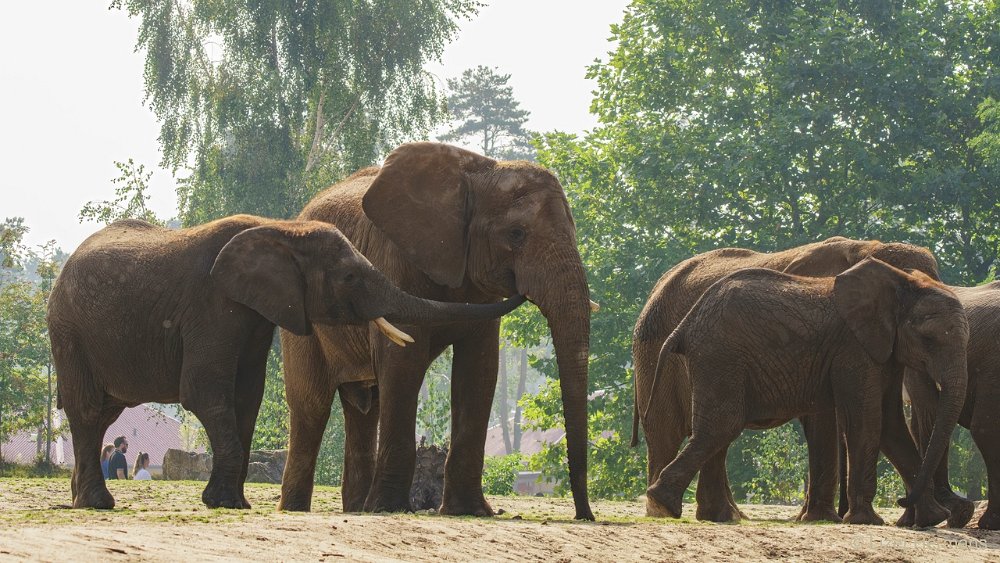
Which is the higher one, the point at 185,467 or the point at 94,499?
the point at 185,467

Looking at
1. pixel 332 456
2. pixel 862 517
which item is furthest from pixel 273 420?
pixel 862 517

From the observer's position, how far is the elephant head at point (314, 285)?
449 inches

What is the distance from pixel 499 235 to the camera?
11875 millimetres

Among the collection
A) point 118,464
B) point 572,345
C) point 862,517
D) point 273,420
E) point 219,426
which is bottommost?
point 862,517

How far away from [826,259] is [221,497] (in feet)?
25.0

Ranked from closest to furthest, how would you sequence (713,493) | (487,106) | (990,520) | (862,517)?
(862,517) < (990,520) < (713,493) < (487,106)

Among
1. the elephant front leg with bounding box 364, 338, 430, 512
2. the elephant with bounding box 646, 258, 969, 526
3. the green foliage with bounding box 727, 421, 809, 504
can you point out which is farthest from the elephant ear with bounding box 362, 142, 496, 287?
the green foliage with bounding box 727, 421, 809, 504

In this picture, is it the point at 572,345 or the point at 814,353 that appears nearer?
the point at 572,345

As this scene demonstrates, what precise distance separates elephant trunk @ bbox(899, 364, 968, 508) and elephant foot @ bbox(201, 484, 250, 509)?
5.85m

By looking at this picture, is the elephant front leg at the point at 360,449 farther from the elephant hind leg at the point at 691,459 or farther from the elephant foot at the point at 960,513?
the elephant foot at the point at 960,513

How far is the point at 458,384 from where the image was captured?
12531 mm

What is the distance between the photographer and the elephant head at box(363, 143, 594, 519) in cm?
1127

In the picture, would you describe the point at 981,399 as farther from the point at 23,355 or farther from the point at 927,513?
the point at 23,355

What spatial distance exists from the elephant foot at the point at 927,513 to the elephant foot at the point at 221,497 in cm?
626
